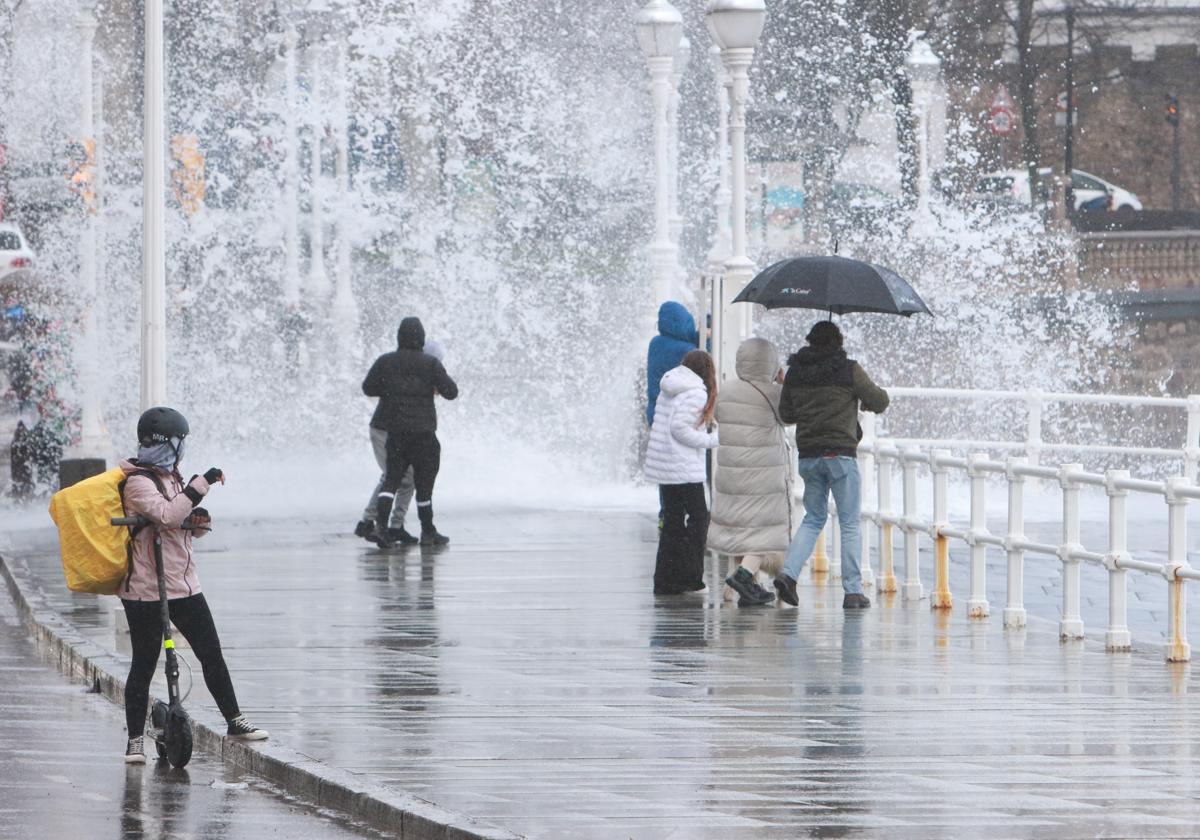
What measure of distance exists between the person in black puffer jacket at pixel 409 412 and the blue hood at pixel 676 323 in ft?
7.82

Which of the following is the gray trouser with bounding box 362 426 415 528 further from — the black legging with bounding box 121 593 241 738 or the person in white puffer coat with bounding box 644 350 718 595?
the black legging with bounding box 121 593 241 738

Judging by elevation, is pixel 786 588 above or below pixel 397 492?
below

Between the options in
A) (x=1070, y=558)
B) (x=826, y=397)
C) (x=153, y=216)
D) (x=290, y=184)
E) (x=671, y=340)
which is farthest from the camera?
(x=290, y=184)

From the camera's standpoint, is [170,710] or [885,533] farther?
[885,533]

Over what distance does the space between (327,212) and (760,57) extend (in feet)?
37.1

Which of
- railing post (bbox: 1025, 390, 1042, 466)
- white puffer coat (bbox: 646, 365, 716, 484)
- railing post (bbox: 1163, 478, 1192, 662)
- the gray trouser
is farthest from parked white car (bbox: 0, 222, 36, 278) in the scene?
railing post (bbox: 1163, 478, 1192, 662)

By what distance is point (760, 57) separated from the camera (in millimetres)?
48250

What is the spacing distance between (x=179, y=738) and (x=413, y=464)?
8.62m

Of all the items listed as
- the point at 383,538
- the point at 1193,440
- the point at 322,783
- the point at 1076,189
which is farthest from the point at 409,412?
the point at 1076,189

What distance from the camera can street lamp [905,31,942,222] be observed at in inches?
1923

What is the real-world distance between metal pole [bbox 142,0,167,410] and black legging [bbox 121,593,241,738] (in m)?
4.18

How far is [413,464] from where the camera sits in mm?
18500

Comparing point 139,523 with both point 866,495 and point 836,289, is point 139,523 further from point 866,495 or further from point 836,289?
point 866,495

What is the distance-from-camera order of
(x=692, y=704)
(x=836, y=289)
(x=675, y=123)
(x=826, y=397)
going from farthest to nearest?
(x=675, y=123) → (x=836, y=289) → (x=826, y=397) → (x=692, y=704)
